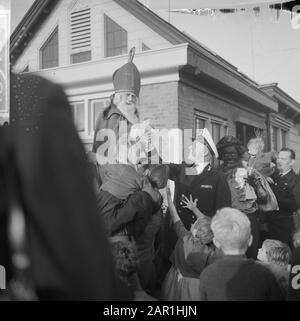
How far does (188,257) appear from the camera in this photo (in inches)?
99.2

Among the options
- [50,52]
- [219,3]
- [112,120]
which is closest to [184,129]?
[112,120]

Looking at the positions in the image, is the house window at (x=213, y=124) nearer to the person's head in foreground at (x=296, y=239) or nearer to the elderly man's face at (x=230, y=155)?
the elderly man's face at (x=230, y=155)

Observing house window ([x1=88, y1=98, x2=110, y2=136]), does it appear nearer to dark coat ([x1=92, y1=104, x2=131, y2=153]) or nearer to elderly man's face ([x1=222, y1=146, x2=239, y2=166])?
dark coat ([x1=92, y1=104, x2=131, y2=153])

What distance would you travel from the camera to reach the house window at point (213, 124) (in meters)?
2.50

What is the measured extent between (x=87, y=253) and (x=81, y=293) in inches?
2.1

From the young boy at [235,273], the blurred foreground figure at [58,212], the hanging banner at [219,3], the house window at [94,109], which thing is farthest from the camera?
the hanging banner at [219,3]

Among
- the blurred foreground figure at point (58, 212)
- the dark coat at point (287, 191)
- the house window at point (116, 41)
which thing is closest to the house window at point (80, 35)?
the house window at point (116, 41)

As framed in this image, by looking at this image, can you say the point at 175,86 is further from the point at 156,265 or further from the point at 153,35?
the point at 156,265

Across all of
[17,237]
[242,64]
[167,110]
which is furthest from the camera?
[242,64]

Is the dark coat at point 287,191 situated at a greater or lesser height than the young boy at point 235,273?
greater

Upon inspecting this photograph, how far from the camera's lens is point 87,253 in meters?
0.65

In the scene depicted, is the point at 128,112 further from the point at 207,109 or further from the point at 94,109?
the point at 207,109

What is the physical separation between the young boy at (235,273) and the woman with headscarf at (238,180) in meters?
0.05
